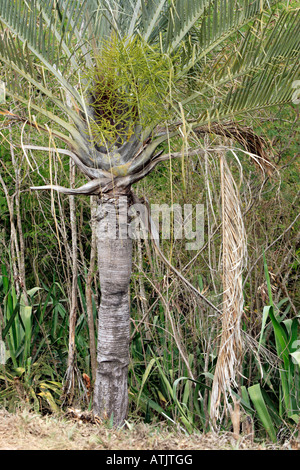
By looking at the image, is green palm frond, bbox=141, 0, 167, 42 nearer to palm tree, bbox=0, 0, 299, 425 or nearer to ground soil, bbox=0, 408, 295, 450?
palm tree, bbox=0, 0, 299, 425

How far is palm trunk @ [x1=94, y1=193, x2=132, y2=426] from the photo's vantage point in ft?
10.9

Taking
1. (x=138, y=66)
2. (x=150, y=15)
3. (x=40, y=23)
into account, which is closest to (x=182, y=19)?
(x=150, y=15)

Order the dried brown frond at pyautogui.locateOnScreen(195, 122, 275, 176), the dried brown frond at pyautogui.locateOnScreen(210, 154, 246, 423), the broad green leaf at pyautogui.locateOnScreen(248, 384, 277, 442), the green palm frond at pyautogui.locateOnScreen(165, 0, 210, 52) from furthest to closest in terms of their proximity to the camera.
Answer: the dried brown frond at pyautogui.locateOnScreen(195, 122, 275, 176) → the broad green leaf at pyautogui.locateOnScreen(248, 384, 277, 442) → the green palm frond at pyautogui.locateOnScreen(165, 0, 210, 52) → the dried brown frond at pyautogui.locateOnScreen(210, 154, 246, 423)

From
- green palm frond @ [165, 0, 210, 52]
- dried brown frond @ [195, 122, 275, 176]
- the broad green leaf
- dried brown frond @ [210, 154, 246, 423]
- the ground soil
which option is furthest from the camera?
dried brown frond @ [195, 122, 275, 176]

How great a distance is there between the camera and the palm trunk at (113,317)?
3318 millimetres

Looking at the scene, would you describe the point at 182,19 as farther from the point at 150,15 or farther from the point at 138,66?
the point at 138,66

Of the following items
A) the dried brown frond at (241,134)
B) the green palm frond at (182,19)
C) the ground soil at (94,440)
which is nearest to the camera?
the ground soil at (94,440)

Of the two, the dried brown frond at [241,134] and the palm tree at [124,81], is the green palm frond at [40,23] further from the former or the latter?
the dried brown frond at [241,134]

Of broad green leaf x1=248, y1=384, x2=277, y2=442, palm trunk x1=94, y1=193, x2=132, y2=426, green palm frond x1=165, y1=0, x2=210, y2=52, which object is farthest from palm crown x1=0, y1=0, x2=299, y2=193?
broad green leaf x1=248, y1=384, x2=277, y2=442

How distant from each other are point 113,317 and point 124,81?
158 cm

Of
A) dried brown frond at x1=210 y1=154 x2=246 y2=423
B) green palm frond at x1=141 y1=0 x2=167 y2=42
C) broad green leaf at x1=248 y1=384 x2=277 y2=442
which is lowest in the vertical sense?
broad green leaf at x1=248 y1=384 x2=277 y2=442

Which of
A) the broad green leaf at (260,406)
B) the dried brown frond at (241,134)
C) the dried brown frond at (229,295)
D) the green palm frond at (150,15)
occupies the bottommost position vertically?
the broad green leaf at (260,406)

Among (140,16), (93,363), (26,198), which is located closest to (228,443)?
(93,363)

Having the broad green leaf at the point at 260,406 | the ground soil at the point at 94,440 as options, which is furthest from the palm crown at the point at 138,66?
the broad green leaf at the point at 260,406
